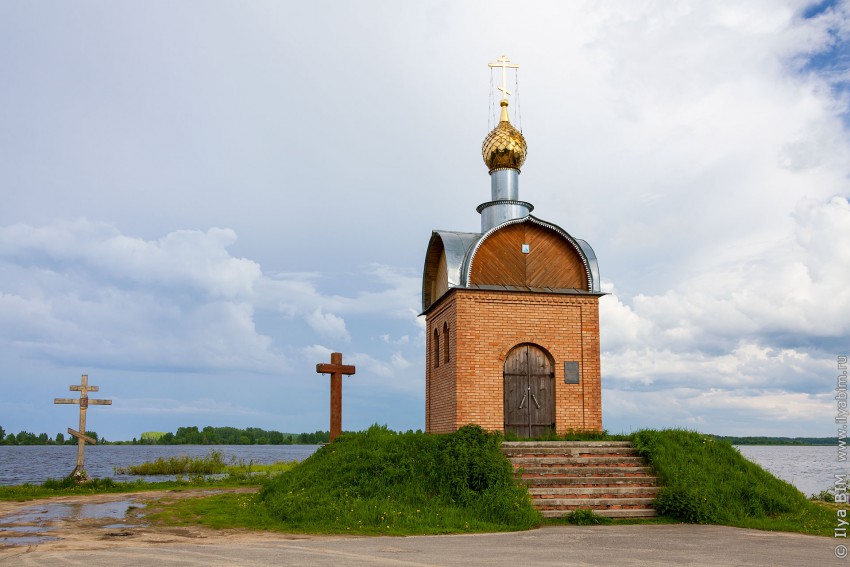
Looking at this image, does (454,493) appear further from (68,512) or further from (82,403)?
(82,403)

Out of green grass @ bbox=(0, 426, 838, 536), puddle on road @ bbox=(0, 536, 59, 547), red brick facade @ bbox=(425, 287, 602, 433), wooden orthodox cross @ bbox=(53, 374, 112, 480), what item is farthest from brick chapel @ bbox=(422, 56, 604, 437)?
wooden orthodox cross @ bbox=(53, 374, 112, 480)

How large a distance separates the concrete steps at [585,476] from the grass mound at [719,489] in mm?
320

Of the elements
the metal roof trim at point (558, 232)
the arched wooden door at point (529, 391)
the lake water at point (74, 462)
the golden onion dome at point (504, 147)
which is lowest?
the lake water at point (74, 462)

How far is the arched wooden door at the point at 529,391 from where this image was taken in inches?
631

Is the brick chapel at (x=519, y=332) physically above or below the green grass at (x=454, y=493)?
above

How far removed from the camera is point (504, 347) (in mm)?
16047

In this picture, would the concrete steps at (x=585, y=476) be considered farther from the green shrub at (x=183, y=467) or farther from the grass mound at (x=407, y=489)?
the green shrub at (x=183, y=467)

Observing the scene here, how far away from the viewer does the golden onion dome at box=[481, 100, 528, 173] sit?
1852 cm

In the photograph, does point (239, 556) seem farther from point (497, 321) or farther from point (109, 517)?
point (497, 321)

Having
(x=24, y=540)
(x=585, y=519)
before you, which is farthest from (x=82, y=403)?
(x=585, y=519)

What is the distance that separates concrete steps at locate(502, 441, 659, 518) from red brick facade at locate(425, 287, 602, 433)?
1942 mm

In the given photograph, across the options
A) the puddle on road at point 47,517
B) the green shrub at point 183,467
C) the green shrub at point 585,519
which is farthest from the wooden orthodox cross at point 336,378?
the green shrub at point 183,467

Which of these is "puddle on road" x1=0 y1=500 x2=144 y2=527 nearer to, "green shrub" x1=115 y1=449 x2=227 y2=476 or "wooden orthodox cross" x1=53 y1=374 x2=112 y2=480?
"wooden orthodox cross" x1=53 y1=374 x2=112 y2=480

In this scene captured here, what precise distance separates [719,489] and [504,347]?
204 inches
